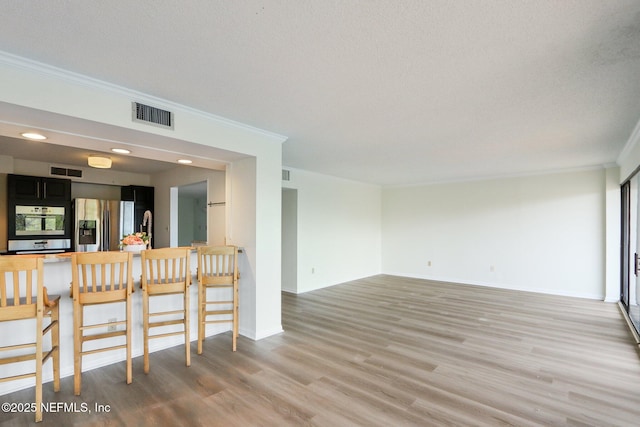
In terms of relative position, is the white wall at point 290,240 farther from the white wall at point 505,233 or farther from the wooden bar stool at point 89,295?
the wooden bar stool at point 89,295

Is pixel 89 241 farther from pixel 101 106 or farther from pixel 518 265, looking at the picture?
pixel 518 265

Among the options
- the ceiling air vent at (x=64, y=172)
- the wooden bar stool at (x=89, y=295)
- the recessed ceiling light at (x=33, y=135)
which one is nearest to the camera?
the wooden bar stool at (x=89, y=295)

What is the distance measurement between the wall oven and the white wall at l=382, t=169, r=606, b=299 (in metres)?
6.98

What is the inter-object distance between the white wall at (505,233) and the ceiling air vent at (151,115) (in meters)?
6.43

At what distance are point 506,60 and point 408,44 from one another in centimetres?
72

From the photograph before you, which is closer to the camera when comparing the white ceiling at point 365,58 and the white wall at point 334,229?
the white ceiling at point 365,58

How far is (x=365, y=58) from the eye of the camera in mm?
2049

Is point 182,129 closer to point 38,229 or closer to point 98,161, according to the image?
point 98,161

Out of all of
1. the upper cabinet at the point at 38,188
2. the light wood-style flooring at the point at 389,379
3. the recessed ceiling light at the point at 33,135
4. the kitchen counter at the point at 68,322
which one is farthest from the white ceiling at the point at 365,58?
the upper cabinet at the point at 38,188

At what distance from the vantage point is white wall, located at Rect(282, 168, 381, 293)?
6293mm

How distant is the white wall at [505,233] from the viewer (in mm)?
5844

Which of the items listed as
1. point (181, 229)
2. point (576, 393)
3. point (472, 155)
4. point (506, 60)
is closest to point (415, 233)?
point (472, 155)

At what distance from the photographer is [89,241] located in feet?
18.6

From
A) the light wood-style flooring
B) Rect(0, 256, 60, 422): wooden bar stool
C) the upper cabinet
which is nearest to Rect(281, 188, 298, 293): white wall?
the light wood-style flooring
